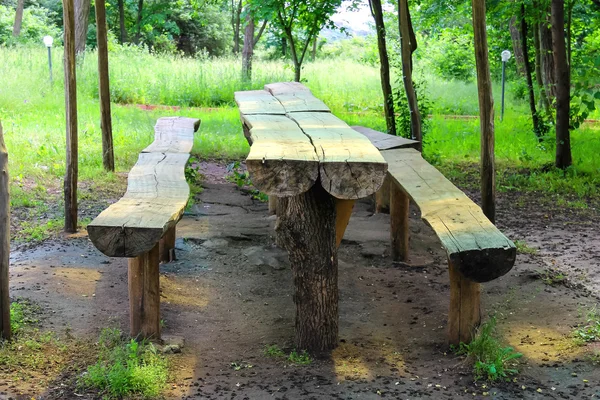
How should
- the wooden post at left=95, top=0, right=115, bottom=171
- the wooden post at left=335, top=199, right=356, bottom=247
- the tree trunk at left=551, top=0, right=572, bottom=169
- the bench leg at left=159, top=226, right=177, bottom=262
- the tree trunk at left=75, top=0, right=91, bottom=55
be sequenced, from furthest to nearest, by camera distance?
1. the tree trunk at left=75, top=0, right=91, bottom=55
2. the tree trunk at left=551, top=0, right=572, bottom=169
3. the wooden post at left=95, top=0, right=115, bottom=171
4. the bench leg at left=159, top=226, right=177, bottom=262
5. the wooden post at left=335, top=199, right=356, bottom=247

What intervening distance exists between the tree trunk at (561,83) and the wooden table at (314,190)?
468cm

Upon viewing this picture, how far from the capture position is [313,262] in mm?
4285

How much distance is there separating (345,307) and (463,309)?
1.16 meters

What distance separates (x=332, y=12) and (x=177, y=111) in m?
3.84

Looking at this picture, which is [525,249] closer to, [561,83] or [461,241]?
[461,241]

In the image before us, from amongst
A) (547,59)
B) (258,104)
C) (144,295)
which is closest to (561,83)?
(547,59)

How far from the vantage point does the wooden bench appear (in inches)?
149

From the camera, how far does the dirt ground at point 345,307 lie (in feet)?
12.5

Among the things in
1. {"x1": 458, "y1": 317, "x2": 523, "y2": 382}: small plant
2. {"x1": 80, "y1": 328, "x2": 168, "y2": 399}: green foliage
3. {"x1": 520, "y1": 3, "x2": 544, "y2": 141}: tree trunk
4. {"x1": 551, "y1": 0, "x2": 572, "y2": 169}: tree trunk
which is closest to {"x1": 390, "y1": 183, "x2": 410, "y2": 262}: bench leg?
{"x1": 458, "y1": 317, "x2": 523, "y2": 382}: small plant

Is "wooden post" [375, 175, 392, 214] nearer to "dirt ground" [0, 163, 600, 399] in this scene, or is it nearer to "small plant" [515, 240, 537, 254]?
"dirt ground" [0, 163, 600, 399]

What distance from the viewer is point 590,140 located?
11523 millimetres

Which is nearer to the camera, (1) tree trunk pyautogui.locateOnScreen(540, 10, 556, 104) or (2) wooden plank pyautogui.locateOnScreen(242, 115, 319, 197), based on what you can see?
(2) wooden plank pyautogui.locateOnScreen(242, 115, 319, 197)

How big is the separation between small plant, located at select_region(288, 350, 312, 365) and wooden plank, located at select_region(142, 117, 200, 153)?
2699mm

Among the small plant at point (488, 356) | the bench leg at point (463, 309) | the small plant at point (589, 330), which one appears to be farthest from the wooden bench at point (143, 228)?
the small plant at point (589, 330)
